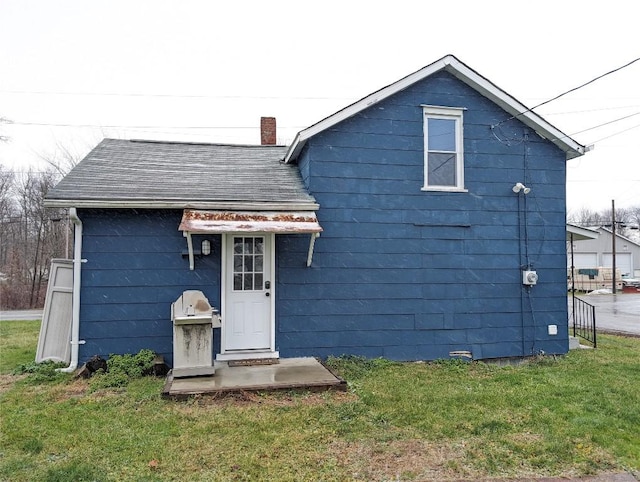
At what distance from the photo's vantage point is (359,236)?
7.96m

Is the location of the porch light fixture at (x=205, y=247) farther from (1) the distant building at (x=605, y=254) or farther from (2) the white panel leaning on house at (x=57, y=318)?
(1) the distant building at (x=605, y=254)

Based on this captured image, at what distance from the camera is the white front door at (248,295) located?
24.9 feet

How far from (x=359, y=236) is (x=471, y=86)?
11.1ft

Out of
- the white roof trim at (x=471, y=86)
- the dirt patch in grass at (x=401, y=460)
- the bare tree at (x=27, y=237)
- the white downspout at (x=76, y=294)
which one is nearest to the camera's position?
the dirt patch in grass at (x=401, y=460)

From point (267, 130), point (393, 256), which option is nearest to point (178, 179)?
point (393, 256)

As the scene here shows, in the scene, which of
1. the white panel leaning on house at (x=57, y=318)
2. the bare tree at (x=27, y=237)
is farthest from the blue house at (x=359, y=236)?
the bare tree at (x=27, y=237)

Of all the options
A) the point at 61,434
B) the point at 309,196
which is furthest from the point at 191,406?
the point at 309,196

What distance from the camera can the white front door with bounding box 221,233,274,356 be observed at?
759 cm

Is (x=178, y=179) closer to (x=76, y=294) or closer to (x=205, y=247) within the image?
(x=205, y=247)

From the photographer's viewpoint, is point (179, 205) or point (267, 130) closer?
point (179, 205)

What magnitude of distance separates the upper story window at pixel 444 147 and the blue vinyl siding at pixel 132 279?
4.18 metres

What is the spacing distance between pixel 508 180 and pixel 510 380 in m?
3.56

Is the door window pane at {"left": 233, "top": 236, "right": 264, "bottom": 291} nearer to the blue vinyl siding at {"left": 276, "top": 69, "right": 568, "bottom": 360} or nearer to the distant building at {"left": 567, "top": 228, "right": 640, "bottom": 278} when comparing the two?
the blue vinyl siding at {"left": 276, "top": 69, "right": 568, "bottom": 360}

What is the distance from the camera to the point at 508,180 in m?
8.52
